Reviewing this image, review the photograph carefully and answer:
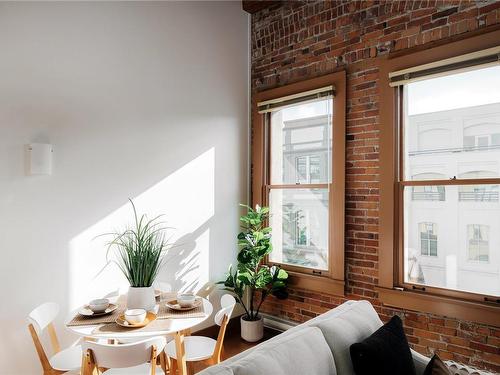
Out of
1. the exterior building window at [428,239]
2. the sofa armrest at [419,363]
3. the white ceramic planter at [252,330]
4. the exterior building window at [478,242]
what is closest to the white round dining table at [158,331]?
the sofa armrest at [419,363]

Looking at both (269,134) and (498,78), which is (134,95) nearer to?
(269,134)

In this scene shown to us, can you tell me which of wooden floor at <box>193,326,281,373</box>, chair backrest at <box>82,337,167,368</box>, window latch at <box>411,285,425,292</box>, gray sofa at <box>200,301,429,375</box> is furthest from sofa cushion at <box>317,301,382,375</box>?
wooden floor at <box>193,326,281,373</box>

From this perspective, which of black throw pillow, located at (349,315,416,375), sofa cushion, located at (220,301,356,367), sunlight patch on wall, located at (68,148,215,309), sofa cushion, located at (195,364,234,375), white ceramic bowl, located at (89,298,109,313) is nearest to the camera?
sofa cushion, located at (195,364,234,375)

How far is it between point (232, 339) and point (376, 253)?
72.3 inches

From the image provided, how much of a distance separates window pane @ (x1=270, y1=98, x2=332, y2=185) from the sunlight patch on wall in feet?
2.60

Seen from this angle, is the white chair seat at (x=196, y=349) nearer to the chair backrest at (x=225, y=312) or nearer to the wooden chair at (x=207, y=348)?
the wooden chair at (x=207, y=348)

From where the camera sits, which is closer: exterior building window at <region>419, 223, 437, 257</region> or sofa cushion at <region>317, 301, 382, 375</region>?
sofa cushion at <region>317, 301, 382, 375</region>

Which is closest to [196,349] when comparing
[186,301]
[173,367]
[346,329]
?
[173,367]

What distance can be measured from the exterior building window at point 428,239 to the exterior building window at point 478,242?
0.26 metres

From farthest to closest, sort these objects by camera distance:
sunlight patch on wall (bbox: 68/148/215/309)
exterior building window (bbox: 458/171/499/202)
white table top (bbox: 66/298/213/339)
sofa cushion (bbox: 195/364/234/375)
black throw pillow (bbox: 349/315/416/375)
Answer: sunlight patch on wall (bbox: 68/148/215/309)
exterior building window (bbox: 458/171/499/202)
white table top (bbox: 66/298/213/339)
black throw pillow (bbox: 349/315/416/375)
sofa cushion (bbox: 195/364/234/375)

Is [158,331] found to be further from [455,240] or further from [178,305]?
[455,240]

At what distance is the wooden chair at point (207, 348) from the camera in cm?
269

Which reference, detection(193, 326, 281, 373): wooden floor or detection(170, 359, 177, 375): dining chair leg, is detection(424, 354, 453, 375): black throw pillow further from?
detection(193, 326, 281, 373): wooden floor

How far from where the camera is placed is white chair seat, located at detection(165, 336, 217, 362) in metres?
2.68
